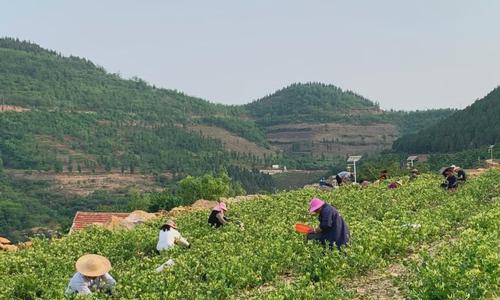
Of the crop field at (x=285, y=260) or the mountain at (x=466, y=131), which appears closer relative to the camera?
the crop field at (x=285, y=260)

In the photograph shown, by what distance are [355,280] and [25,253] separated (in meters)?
9.75

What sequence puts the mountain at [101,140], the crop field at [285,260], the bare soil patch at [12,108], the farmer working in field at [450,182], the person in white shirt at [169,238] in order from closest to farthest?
the crop field at [285,260] < the person in white shirt at [169,238] < the farmer working in field at [450,182] < the mountain at [101,140] < the bare soil patch at [12,108]

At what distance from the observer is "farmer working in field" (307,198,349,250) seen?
1185cm

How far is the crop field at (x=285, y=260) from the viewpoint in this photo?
8.77m

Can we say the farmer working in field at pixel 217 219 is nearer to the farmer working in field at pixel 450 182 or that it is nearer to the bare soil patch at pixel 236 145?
the farmer working in field at pixel 450 182

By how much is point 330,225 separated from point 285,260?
978 millimetres

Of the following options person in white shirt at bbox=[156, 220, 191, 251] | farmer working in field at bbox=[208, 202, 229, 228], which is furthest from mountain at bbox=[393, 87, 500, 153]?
person in white shirt at bbox=[156, 220, 191, 251]

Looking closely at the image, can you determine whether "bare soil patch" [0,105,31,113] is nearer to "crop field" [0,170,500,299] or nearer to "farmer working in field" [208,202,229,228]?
"crop field" [0,170,500,299]

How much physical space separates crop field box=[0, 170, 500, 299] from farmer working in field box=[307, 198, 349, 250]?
0.25 metres

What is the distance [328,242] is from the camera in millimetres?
11648

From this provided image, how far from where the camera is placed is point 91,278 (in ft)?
36.1

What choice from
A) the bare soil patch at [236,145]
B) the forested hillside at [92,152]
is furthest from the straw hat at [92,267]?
the bare soil patch at [236,145]

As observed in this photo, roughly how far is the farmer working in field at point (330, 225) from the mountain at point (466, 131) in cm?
6946

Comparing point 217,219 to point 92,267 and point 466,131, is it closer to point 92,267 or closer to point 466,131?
point 92,267
